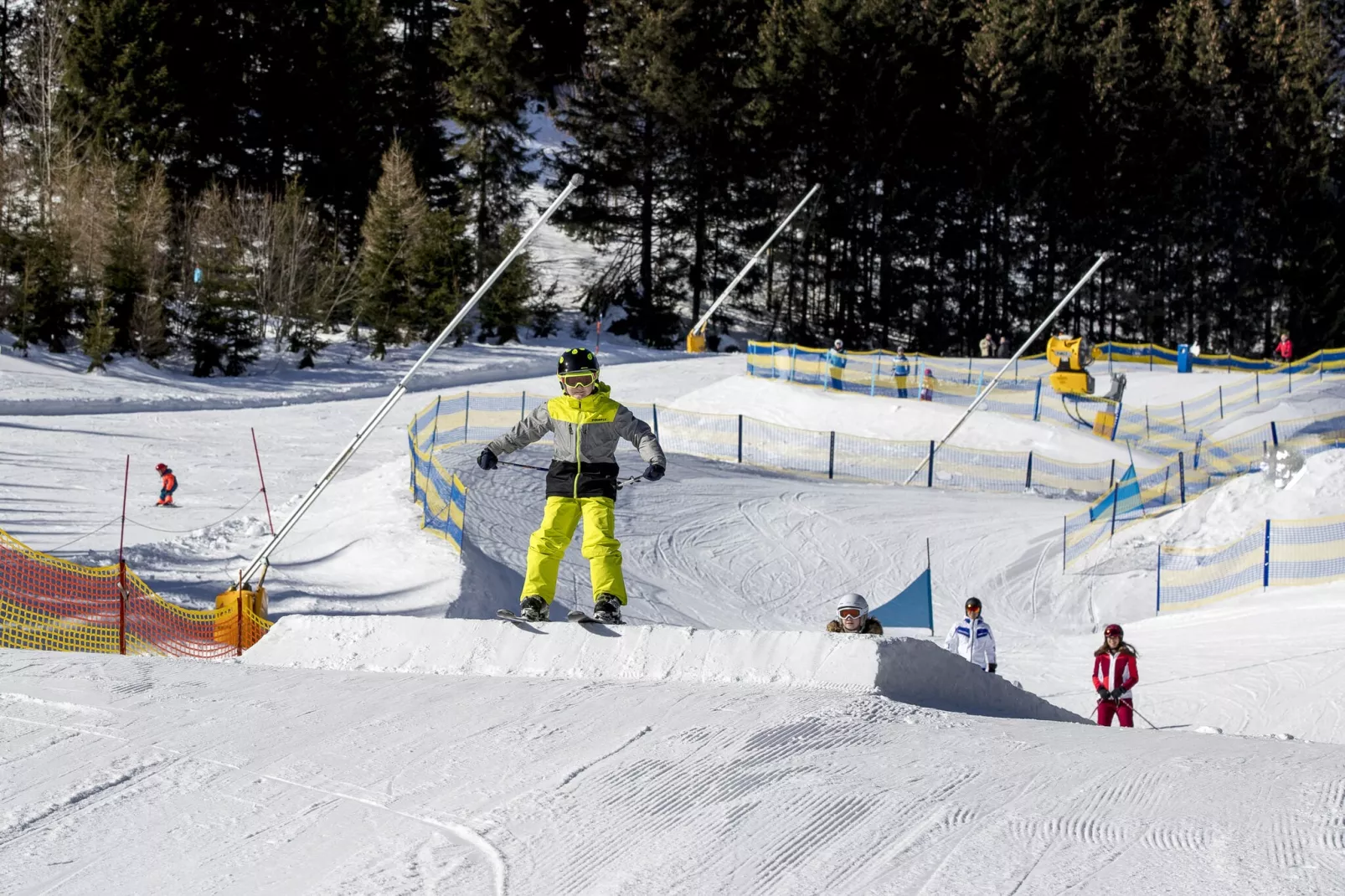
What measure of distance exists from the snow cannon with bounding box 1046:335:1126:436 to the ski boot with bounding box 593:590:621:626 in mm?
26160

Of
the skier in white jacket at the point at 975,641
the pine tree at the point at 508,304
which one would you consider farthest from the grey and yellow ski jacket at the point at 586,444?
the pine tree at the point at 508,304

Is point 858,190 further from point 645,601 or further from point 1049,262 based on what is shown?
point 645,601

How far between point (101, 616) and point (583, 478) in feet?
21.8

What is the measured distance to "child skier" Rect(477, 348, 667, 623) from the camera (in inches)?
331

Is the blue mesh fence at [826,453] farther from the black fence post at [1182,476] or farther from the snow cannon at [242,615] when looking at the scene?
the snow cannon at [242,615]

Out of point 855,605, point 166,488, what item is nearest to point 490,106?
point 166,488

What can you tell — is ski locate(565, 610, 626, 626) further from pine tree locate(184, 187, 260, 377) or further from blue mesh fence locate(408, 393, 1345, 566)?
pine tree locate(184, 187, 260, 377)

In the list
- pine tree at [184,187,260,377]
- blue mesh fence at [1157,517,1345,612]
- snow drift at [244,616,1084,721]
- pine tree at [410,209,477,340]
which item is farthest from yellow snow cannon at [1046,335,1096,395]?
snow drift at [244,616,1084,721]

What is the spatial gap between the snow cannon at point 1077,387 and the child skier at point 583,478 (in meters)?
25.9

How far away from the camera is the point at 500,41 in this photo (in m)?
55.6

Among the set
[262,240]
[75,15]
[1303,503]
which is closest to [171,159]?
[75,15]

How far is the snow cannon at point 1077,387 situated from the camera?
32719 millimetres

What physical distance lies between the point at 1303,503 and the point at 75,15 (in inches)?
1758

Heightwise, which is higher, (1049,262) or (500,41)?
(500,41)
